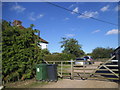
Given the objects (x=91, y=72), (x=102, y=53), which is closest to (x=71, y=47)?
(x=102, y=53)

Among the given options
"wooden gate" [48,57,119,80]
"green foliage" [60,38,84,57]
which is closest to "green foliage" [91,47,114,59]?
"green foliage" [60,38,84,57]

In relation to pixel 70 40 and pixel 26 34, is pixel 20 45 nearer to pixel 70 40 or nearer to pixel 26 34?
pixel 26 34

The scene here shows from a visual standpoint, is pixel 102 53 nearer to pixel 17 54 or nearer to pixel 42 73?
pixel 42 73

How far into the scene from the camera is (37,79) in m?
7.61

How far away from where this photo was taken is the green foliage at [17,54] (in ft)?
23.7

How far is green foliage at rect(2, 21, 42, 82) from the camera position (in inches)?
285

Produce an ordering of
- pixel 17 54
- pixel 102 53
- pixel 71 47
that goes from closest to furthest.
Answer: pixel 17 54 < pixel 71 47 < pixel 102 53

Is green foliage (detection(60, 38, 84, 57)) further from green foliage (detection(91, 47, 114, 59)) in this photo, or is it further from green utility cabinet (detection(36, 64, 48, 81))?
green utility cabinet (detection(36, 64, 48, 81))

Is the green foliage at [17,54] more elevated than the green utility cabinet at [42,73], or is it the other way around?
the green foliage at [17,54]

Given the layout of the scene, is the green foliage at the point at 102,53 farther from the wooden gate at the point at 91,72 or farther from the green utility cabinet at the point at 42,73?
the green utility cabinet at the point at 42,73

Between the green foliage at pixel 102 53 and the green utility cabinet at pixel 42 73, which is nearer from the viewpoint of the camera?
the green utility cabinet at pixel 42 73

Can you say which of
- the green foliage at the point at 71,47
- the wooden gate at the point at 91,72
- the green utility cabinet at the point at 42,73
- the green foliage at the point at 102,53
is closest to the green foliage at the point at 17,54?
the green utility cabinet at the point at 42,73

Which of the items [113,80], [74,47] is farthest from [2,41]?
[74,47]

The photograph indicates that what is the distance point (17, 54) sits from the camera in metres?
7.49
